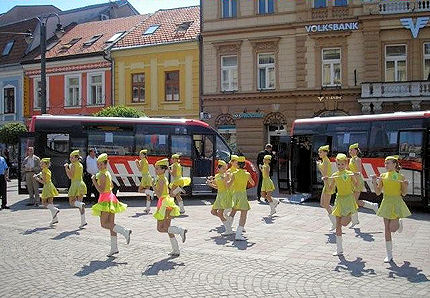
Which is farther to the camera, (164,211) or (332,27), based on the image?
(332,27)

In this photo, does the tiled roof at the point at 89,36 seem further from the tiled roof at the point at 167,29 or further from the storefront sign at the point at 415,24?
the storefront sign at the point at 415,24

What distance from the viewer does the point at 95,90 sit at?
32938 millimetres

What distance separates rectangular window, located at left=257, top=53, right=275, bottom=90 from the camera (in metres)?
27.9

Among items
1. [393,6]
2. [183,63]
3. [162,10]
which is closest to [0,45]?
[162,10]

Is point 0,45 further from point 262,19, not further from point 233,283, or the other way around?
point 233,283

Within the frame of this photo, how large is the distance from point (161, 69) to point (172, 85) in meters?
1.18

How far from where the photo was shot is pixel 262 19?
2784cm

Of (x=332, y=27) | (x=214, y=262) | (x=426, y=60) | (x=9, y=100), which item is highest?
(x=332, y=27)

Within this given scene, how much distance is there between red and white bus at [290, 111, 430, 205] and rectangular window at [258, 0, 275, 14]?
12.2 m

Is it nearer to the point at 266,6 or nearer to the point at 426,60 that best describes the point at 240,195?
the point at 426,60

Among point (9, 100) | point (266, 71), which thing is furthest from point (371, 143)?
point (9, 100)

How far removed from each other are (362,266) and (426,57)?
20.7m

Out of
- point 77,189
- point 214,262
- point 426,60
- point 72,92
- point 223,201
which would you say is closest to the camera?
point 214,262

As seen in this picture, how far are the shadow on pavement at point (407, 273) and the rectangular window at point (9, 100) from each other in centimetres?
3386
